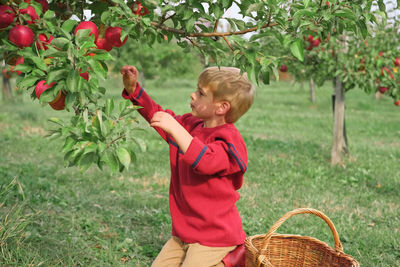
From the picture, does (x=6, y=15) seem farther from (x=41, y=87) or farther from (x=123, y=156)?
(x=123, y=156)

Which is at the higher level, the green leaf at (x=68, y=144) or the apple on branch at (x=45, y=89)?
the apple on branch at (x=45, y=89)

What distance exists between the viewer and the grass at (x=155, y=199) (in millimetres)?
3305

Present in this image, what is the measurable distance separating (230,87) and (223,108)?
0.35ft

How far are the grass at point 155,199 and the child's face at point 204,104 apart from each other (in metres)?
1.42

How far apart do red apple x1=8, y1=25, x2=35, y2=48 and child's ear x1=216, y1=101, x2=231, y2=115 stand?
0.92 meters

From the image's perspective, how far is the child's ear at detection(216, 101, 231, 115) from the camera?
222 cm

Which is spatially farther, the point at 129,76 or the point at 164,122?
the point at 129,76

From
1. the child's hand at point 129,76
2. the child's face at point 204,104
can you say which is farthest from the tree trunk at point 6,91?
the child's face at point 204,104

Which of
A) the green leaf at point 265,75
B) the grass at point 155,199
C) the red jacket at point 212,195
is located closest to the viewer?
the green leaf at point 265,75

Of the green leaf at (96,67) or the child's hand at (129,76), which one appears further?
the child's hand at (129,76)

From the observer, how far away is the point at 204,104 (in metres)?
2.24

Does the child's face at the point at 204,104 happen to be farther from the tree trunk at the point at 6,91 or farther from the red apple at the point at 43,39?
the tree trunk at the point at 6,91

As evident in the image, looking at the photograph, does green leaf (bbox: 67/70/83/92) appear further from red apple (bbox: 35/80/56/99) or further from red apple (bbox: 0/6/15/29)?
red apple (bbox: 0/6/15/29)

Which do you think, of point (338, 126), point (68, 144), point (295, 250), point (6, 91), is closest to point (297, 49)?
point (68, 144)
